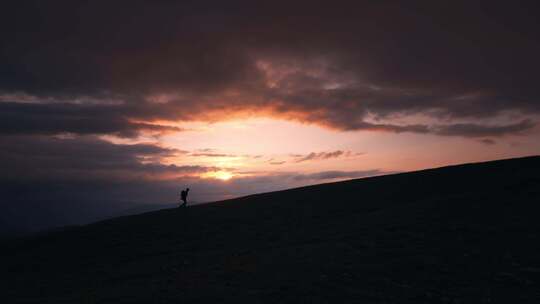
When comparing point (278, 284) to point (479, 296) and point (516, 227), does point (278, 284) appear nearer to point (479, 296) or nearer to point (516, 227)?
point (479, 296)

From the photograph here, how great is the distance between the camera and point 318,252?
894 inches

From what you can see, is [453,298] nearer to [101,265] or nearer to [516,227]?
[516,227]

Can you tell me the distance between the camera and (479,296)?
585 inches

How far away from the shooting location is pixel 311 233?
29656mm

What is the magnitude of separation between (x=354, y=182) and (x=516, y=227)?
31936 mm

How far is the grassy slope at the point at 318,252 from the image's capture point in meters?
16.2

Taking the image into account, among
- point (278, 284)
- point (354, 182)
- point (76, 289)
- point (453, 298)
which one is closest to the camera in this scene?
point (453, 298)

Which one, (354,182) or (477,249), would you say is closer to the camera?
(477,249)

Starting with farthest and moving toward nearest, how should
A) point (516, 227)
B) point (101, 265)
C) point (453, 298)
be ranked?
1. point (101, 265)
2. point (516, 227)
3. point (453, 298)

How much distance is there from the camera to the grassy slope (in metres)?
16.2

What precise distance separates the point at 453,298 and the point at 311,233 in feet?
50.5

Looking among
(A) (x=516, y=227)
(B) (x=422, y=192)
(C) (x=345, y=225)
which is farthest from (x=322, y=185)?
(A) (x=516, y=227)

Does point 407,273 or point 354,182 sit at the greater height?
point 354,182

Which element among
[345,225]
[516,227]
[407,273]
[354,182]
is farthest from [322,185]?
[407,273]
